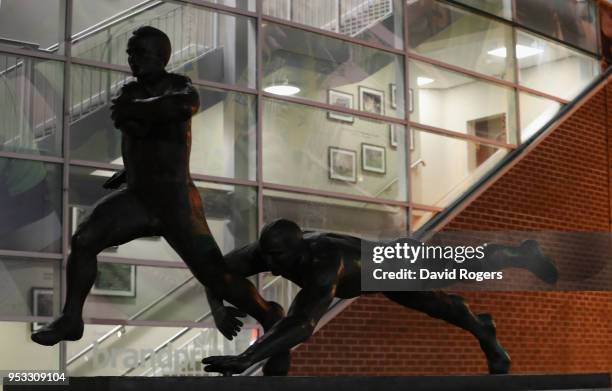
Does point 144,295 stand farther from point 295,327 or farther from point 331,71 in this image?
point 295,327

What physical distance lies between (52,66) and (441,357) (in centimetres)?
550

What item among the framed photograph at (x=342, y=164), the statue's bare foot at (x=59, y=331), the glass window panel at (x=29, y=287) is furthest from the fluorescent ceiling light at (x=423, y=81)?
the statue's bare foot at (x=59, y=331)

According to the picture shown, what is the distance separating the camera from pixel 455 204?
1295 cm

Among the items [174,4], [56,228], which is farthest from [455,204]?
[56,228]

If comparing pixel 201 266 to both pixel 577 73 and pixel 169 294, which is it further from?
pixel 577 73

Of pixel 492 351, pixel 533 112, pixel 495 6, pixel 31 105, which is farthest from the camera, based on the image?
pixel 533 112

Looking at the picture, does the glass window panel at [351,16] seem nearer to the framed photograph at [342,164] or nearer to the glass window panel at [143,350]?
the framed photograph at [342,164]

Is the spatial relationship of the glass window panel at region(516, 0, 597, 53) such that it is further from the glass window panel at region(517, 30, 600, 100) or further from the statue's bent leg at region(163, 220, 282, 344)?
the statue's bent leg at region(163, 220, 282, 344)

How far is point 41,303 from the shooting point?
9.77 m

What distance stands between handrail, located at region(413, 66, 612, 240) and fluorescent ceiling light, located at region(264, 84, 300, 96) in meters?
2.18

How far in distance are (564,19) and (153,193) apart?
406 inches

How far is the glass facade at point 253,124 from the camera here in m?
9.90

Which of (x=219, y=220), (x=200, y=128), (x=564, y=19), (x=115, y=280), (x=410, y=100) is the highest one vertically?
(x=564, y=19)

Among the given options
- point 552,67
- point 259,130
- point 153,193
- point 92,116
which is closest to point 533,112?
point 552,67
